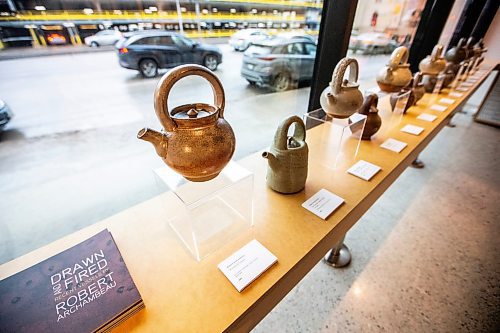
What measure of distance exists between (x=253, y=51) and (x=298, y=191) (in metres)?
1.42

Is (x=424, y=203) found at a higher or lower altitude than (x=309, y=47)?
lower

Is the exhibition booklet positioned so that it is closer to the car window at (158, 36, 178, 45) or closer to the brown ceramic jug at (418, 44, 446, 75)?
the car window at (158, 36, 178, 45)

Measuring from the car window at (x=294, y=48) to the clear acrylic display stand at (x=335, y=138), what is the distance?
1.29m

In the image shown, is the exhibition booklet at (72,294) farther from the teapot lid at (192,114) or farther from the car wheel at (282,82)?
the car wheel at (282,82)

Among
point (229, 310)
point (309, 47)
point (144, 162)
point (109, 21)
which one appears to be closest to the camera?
point (229, 310)

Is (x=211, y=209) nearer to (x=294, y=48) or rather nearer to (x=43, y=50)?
(x=43, y=50)

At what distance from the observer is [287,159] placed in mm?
792

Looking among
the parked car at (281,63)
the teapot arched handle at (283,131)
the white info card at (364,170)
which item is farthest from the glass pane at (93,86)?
the white info card at (364,170)

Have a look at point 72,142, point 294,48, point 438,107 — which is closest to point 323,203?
point 72,142

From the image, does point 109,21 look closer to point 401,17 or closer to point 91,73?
point 91,73

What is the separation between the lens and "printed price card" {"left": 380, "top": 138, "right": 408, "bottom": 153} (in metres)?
1.22

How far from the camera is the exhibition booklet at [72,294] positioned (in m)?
0.49

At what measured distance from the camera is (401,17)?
250 cm

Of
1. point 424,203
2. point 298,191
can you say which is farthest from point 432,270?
point 298,191
